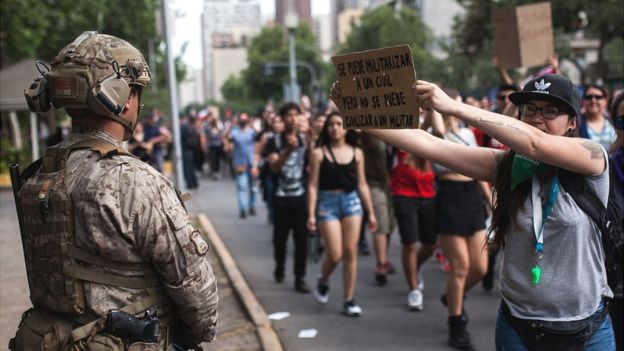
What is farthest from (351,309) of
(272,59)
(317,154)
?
(272,59)

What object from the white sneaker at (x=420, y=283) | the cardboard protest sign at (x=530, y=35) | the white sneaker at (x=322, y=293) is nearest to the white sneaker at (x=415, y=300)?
the white sneaker at (x=420, y=283)

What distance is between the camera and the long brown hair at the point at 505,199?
126 inches

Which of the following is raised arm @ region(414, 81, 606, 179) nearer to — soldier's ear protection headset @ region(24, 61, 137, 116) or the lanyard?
the lanyard

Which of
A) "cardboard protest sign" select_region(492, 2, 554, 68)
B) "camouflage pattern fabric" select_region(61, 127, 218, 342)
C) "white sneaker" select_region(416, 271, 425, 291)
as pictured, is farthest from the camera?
"cardboard protest sign" select_region(492, 2, 554, 68)

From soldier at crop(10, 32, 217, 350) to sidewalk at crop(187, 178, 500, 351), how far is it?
336 cm

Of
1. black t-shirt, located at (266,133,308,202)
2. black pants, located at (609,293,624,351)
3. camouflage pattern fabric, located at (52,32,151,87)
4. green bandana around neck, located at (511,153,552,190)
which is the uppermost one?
camouflage pattern fabric, located at (52,32,151,87)

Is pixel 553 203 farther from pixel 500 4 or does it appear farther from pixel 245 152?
pixel 500 4

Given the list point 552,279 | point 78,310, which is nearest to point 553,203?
point 552,279

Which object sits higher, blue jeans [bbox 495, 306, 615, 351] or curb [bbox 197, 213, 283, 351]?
blue jeans [bbox 495, 306, 615, 351]

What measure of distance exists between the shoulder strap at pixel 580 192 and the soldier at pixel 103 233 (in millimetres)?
1458

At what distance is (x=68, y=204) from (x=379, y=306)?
491 cm

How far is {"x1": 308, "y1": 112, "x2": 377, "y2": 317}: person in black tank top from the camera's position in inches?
269

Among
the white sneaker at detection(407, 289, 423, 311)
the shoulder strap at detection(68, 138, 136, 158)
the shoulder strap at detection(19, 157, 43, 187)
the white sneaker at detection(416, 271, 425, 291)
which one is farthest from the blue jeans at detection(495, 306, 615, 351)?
the white sneaker at detection(416, 271, 425, 291)

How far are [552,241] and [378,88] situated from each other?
939mm
